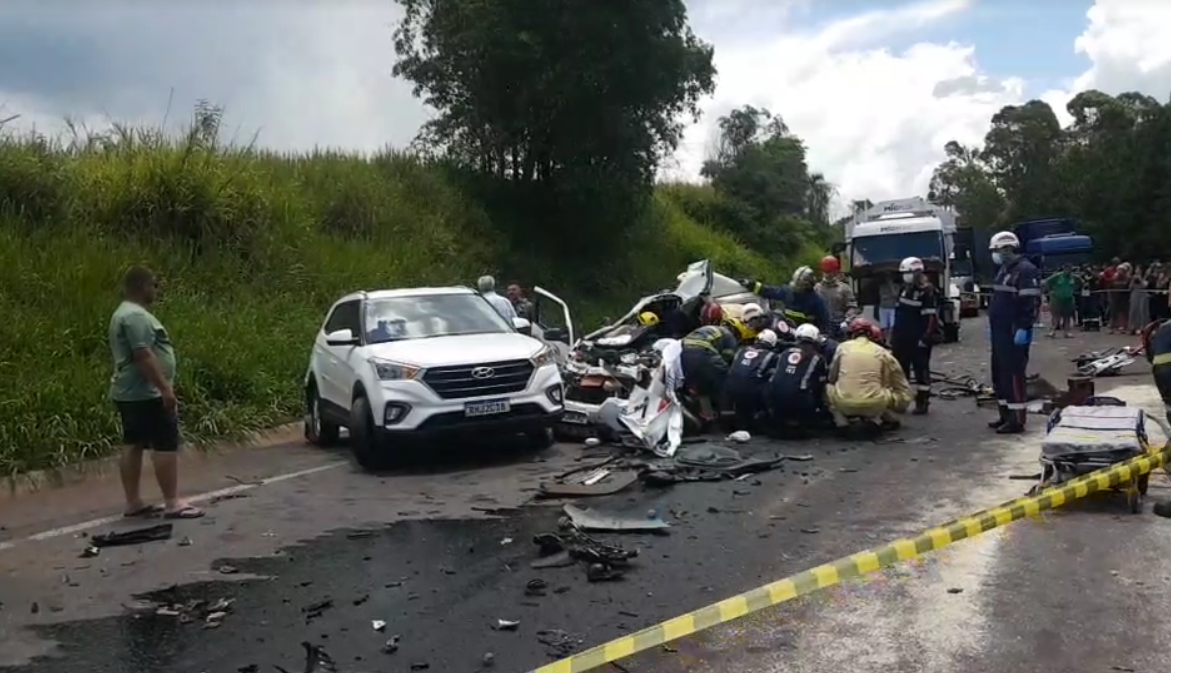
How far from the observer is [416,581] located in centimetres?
632

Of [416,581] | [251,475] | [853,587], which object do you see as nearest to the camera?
[853,587]

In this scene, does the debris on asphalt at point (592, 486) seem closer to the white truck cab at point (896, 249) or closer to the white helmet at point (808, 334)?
the white helmet at point (808, 334)

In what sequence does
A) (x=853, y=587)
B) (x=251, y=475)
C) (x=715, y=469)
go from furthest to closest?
(x=251, y=475) < (x=715, y=469) < (x=853, y=587)

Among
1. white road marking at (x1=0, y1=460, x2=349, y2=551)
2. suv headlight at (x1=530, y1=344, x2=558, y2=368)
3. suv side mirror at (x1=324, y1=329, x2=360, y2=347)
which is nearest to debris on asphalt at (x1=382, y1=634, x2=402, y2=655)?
white road marking at (x1=0, y1=460, x2=349, y2=551)

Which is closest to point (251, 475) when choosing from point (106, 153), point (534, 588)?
point (534, 588)

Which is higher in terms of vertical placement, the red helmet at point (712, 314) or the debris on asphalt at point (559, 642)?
the red helmet at point (712, 314)

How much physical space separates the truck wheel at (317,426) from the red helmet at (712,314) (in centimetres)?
482

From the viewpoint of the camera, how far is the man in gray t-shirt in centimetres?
791

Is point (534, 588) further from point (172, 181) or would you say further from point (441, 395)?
point (172, 181)

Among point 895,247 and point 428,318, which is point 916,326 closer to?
point 428,318

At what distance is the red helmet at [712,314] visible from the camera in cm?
1334

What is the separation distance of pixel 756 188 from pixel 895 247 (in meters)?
18.9

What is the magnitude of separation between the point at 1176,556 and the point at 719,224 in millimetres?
35732

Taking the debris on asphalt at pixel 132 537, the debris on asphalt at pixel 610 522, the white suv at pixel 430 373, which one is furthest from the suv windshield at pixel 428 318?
the debris on asphalt at pixel 610 522
